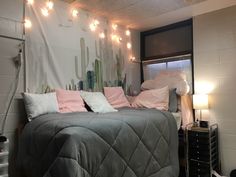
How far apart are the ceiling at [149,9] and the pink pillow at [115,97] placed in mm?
1179

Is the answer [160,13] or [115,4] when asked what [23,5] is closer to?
[115,4]

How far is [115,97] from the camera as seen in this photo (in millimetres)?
3281

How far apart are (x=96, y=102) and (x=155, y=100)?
901mm

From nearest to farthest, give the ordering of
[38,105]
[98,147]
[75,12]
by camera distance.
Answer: [98,147] < [38,105] < [75,12]

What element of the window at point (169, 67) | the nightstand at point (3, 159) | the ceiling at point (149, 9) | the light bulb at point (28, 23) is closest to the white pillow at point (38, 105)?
the nightstand at point (3, 159)

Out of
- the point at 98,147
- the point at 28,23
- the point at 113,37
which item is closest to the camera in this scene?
the point at 98,147

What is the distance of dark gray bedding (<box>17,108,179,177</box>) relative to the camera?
4.76 ft

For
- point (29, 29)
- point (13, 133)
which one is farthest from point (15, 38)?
point (13, 133)

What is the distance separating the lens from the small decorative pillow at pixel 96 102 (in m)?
2.72

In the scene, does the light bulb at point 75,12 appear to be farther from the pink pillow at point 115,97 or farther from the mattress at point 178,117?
the mattress at point 178,117

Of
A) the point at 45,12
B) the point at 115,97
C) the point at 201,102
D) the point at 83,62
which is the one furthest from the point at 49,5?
the point at 201,102

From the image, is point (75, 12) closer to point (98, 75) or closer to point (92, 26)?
point (92, 26)

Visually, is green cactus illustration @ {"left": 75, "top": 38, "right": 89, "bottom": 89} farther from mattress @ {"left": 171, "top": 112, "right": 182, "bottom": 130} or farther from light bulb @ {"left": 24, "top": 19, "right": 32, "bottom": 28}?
mattress @ {"left": 171, "top": 112, "right": 182, "bottom": 130}

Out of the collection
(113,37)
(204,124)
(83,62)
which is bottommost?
(204,124)
